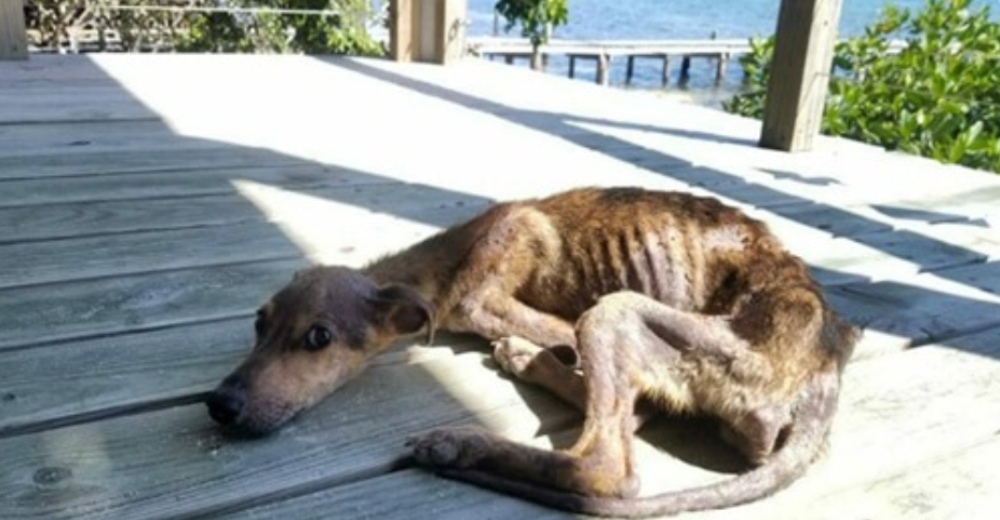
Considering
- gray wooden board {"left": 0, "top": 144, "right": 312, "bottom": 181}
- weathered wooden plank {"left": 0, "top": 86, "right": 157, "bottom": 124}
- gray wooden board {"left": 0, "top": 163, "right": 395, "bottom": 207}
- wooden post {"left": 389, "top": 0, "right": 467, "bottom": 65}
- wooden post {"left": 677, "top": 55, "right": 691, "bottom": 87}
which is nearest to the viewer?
gray wooden board {"left": 0, "top": 163, "right": 395, "bottom": 207}

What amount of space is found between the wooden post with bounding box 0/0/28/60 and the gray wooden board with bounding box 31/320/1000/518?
15.5ft

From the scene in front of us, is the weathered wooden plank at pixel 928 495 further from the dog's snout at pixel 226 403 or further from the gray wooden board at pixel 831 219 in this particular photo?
the gray wooden board at pixel 831 219

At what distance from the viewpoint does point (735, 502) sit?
4.96ft

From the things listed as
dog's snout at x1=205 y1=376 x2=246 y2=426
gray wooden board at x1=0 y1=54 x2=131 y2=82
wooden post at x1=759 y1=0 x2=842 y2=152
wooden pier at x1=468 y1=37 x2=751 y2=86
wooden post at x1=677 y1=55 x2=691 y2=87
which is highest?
wooden post at x1=759 y1=0 x2=842 y2=152

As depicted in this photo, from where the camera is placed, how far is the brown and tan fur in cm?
157

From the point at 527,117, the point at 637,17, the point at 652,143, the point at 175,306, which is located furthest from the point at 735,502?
the point at 637,17

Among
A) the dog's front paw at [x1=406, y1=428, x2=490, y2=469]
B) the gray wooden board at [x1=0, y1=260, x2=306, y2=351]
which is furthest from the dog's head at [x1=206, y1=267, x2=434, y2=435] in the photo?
the gray wooden board at [x1=0, y1=260, x2=306, y2=351]

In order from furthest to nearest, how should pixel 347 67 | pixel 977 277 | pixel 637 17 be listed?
pixel 637 17
pixel 347 67
pixel 977 277

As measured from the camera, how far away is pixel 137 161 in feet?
11.8

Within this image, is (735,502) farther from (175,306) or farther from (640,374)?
(175,306)

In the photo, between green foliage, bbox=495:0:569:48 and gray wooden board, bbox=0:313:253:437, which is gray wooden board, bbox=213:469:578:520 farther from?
green foliage, bbox=495:0:569:48

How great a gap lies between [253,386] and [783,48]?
3578 mm

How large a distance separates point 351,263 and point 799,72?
2.76 metres

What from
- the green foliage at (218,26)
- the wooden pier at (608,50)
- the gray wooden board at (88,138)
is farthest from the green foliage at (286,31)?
the gray wooden board at (88,138)
